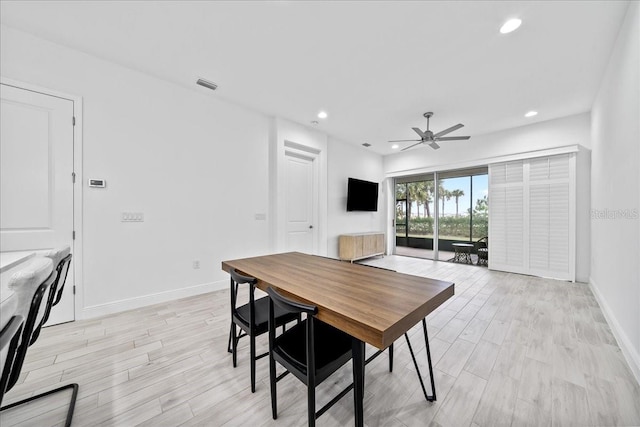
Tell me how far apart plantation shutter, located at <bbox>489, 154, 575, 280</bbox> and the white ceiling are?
1.16 meters

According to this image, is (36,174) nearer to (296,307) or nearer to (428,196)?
(296,307)

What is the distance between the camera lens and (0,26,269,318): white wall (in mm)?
2602

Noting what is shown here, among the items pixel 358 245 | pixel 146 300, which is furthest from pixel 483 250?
pixel 146 300

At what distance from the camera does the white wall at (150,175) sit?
2602 millimetres

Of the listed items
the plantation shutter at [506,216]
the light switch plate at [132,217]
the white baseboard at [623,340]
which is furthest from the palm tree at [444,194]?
the light switch plate at [132,217]

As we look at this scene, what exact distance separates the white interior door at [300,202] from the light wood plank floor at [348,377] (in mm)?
2244

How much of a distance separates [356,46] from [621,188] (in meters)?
2.84

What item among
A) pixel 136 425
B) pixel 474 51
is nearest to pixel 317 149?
pixel 474 51

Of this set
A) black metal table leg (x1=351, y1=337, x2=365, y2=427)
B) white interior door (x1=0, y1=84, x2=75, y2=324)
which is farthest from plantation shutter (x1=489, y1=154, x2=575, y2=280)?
white interior door (x1=0, y1=84, x2=75, y2=324)

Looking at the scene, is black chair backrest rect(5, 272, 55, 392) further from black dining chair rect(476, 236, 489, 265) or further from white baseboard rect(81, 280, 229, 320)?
black dining chair rect(476, 236, 489, 265)

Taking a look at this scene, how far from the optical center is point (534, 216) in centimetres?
443

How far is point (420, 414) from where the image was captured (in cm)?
139

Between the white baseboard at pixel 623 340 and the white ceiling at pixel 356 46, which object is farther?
the white ceiling at pixel 356 46

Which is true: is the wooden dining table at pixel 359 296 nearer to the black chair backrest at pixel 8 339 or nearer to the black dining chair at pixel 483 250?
the black chair backrest at pixel 8 339
